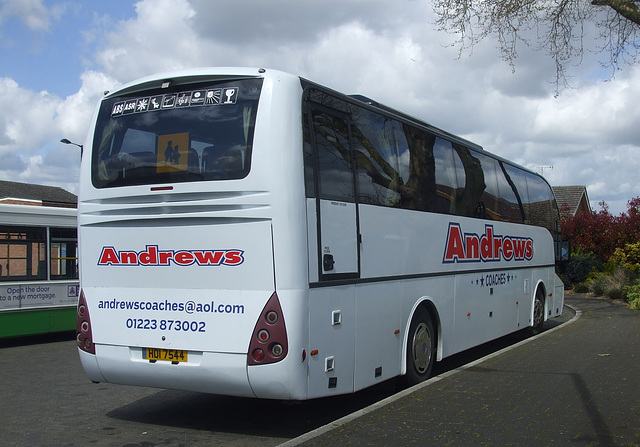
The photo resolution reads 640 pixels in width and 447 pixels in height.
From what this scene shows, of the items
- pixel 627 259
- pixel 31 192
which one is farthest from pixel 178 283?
pixel 31 192

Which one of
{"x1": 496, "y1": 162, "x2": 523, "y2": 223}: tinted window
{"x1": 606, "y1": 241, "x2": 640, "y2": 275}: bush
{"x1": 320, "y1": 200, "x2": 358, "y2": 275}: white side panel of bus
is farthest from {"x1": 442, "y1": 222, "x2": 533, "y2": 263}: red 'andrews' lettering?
{"x1": 606, "y1": 241, "x2": 640, "y2": 275}: bush

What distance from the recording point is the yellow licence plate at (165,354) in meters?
6.45

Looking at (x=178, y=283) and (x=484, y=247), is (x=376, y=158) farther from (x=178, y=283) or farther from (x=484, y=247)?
(x=484, y=247)

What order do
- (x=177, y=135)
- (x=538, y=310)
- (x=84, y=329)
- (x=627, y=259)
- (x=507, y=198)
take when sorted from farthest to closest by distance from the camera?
(x=627, y=259) < (x=538, y=310) < (x=507, y=198) < (x=84, y=329) < (x=177, y=135)

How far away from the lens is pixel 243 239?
6.25 meters

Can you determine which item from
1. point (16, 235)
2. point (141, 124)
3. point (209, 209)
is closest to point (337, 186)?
point (209, 209)

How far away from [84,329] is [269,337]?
7.50 ft

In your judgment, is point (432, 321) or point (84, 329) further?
point (432, 321)

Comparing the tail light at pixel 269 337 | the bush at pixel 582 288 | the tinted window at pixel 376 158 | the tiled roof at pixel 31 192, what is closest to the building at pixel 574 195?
the bush at pixel 582 288

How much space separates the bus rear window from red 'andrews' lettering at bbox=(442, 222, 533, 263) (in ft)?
13.9

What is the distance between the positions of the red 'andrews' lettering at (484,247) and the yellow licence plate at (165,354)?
440cm

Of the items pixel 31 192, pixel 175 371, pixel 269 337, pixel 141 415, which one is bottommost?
pixel 141 415

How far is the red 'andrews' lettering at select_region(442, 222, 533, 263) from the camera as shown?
9836 millimetres

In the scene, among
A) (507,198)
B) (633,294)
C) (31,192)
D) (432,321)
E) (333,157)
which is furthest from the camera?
(31,192)
